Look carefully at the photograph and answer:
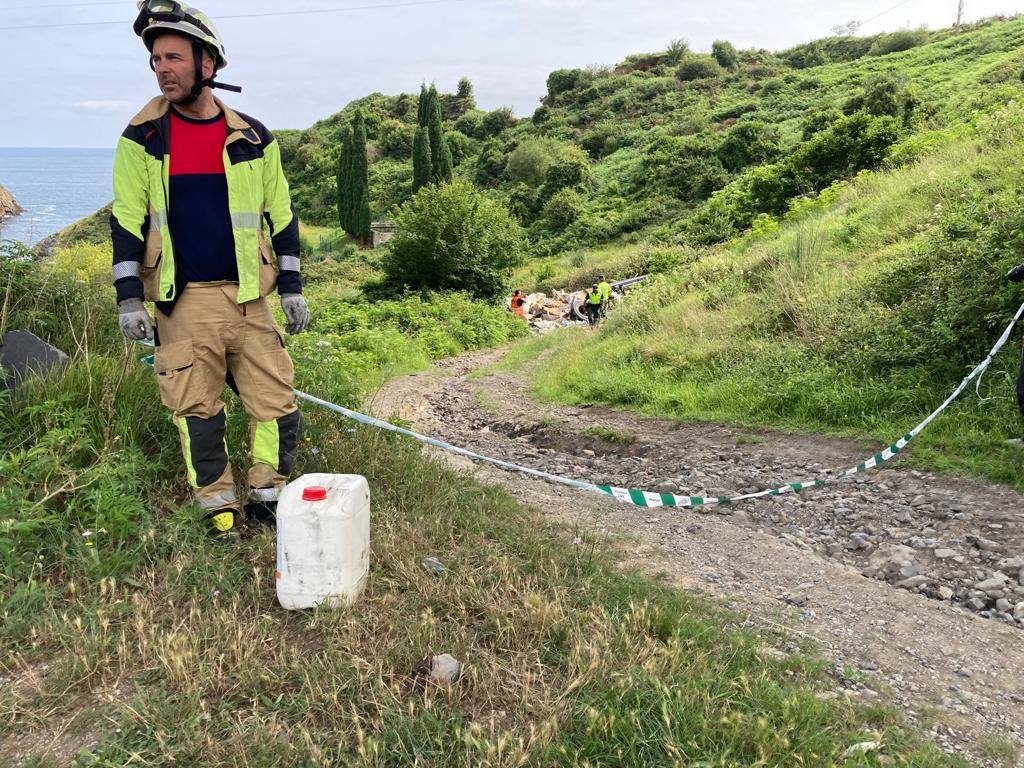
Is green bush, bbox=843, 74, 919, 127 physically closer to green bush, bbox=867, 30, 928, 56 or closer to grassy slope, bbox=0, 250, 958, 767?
grassy slope, bbox=0, 250, 958, 767

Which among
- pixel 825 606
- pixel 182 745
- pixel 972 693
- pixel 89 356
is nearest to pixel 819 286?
pixel 825 606

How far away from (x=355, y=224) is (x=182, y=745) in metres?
48.0

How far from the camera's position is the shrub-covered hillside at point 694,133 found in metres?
21.3

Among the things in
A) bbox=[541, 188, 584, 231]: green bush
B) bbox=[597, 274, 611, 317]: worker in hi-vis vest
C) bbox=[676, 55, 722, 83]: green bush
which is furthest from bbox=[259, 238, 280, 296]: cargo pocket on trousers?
bbox=[676, 55, 722, 83]: green bush

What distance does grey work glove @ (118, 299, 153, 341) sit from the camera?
123 inches

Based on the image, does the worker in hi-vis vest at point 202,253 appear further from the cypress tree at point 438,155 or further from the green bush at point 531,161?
the green bush at point 531,161

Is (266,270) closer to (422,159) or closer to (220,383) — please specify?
(220,383)

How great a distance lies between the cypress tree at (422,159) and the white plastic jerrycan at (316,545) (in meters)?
44.2

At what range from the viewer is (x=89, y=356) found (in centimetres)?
402

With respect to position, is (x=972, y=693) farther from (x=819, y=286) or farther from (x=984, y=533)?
(x=819, y=286)

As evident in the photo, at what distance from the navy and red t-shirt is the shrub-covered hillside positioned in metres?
15.4

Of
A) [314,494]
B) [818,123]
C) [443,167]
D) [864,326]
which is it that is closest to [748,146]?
[818,123]

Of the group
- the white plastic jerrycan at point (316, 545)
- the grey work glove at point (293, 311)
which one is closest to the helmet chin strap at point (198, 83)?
the grey work glove at point (293, 311)

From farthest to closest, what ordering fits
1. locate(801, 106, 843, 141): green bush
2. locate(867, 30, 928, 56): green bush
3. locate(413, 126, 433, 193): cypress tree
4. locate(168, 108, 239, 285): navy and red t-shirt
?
locate(867, 30, 928, 56): green bush, locate(413, 126, 433, 193): cypress tree, locate(801, 106, 843, 141): green bush, locate(168, 108, 239, 285): navy and red t-shirt
